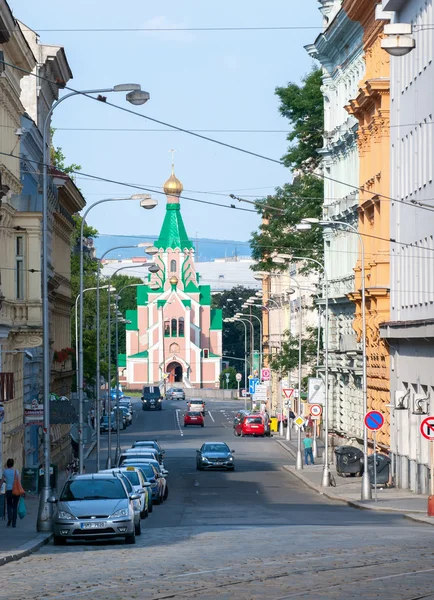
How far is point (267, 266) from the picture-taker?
261 feet

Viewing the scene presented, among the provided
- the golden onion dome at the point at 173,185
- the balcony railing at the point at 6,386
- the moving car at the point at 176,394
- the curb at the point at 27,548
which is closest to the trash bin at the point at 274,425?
the balcony railing at the point at 6,386

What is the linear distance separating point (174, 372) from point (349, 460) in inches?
4698

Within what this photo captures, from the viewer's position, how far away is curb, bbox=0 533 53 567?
74.0ft

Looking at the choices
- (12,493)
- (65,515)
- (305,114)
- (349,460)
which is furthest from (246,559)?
(305,114)

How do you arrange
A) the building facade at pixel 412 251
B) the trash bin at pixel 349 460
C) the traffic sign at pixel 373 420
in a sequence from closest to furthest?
the traffic sign at pixel 373 420
the building facade at pixel 412 251
the trash bin at pixel 349 460

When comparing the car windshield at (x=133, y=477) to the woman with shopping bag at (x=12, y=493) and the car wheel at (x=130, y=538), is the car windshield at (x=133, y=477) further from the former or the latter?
the car wheel at (x=130, y=538)

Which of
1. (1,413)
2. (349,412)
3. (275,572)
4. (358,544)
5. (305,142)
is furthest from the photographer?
(305,142)

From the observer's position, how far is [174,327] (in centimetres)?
17275

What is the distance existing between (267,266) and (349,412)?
17.9m

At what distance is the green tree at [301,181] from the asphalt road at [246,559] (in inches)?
1377

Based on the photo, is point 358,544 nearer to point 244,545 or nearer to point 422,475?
point 244,545

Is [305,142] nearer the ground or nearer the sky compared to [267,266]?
nearer the sky

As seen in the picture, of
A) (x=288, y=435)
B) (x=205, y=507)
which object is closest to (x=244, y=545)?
(x=205, y=507)

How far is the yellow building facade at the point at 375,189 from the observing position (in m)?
50.5
